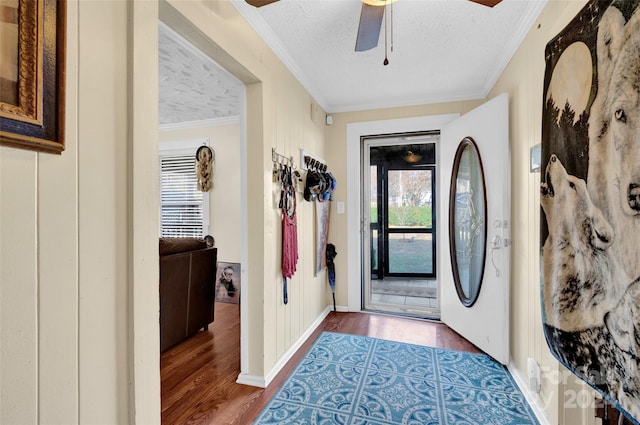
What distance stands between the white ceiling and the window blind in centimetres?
107

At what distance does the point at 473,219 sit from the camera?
2.54 meters

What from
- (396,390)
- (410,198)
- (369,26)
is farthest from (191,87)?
(410,198)

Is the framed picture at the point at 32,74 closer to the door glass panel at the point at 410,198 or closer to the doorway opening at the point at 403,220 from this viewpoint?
the doorway opening at the point at 403,220

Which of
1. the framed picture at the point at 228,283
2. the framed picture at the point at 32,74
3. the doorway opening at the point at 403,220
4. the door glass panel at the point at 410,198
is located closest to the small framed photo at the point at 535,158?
the framed picture at the point at 32,74

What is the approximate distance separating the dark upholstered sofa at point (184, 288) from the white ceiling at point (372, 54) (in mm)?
1546

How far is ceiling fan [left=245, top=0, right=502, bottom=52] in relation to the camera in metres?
1.37

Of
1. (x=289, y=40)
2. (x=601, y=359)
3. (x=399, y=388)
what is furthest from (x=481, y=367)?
(x=289, y=40)

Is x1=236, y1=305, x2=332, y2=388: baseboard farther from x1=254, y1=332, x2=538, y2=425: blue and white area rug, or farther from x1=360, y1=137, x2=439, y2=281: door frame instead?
x1=360, y1=137, x2=439, y2=281: door frame

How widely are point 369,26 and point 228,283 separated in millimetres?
3426

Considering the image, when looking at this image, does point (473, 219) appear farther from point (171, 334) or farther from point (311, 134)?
point (171, 334)

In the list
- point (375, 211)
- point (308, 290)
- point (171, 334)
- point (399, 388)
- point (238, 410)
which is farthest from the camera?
point (375, 211)

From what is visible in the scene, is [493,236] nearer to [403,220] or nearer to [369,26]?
[369,26]

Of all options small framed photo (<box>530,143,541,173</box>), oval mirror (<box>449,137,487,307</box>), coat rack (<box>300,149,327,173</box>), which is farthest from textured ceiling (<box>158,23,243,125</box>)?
oval mirror (<box>449,137,487,307</box>)

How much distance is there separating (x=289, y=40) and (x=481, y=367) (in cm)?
280
